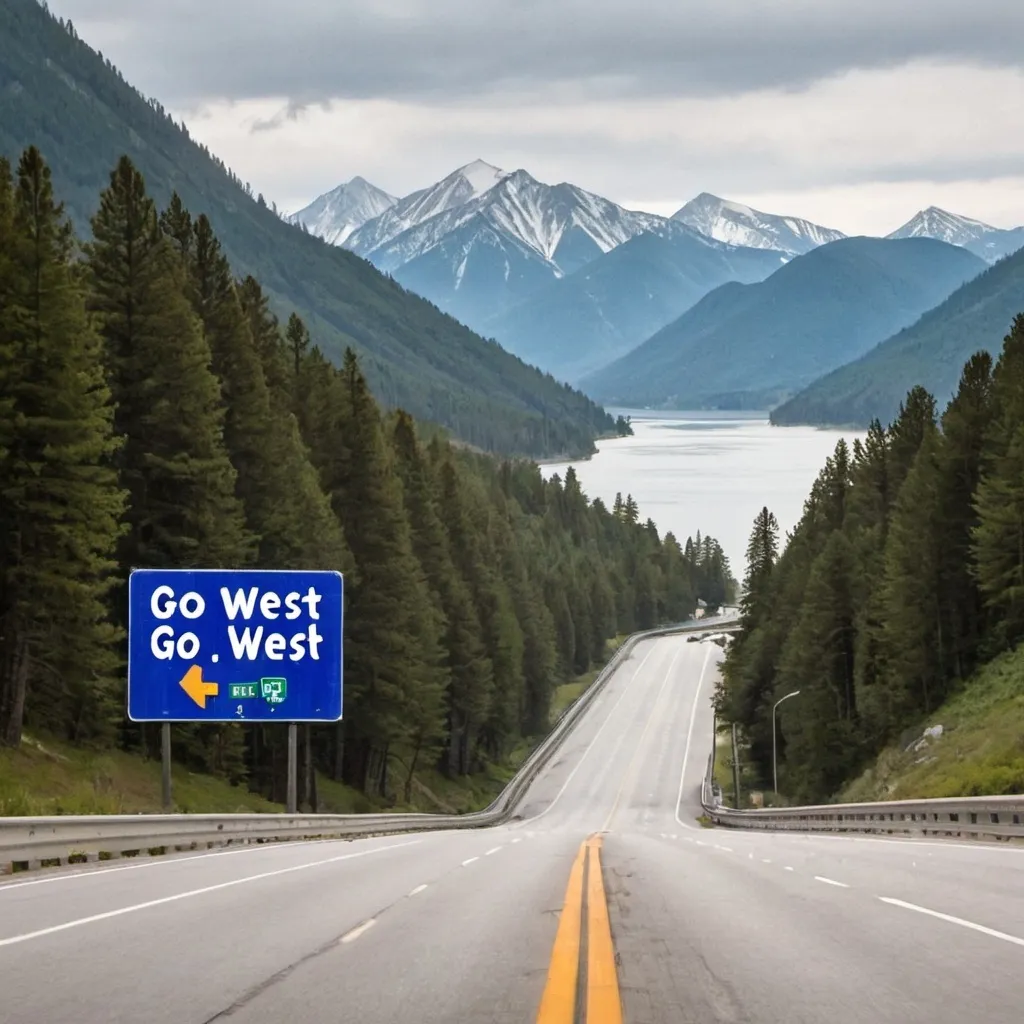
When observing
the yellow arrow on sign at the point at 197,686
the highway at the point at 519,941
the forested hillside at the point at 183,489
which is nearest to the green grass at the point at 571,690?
the forested hillside at the point at 183,489

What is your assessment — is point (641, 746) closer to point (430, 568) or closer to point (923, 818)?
point (430, 568)

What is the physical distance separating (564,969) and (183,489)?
37.5 meters

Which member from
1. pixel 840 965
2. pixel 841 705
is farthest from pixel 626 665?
pixel 840 965

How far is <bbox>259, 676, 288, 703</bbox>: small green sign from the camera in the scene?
107ft

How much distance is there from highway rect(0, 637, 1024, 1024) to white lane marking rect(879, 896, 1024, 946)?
0.11 feet

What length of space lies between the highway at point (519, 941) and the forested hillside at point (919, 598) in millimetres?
41473

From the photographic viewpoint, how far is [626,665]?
154 meters

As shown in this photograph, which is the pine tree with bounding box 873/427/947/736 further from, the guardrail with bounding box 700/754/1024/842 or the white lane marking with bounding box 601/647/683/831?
the white lane marking with bounding box 601/647/683/831

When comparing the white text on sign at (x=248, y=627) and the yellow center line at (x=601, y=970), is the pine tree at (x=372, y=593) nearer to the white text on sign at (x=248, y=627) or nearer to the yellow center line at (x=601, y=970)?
the white text on sign at (x=248, y=627)

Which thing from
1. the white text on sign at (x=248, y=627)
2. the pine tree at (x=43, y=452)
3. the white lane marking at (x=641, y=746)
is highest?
the pine tree at (x=43, y=452)

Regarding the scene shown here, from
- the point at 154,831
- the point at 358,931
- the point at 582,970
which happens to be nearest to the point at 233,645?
the point at 154,831

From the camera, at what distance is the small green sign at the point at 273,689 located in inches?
1282

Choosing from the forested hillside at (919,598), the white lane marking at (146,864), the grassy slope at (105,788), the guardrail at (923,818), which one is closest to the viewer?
the white lane marking at (146,864)

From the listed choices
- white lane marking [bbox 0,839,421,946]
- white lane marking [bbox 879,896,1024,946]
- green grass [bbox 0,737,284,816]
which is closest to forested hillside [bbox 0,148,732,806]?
green grass [bbox 0,737,284,816]
